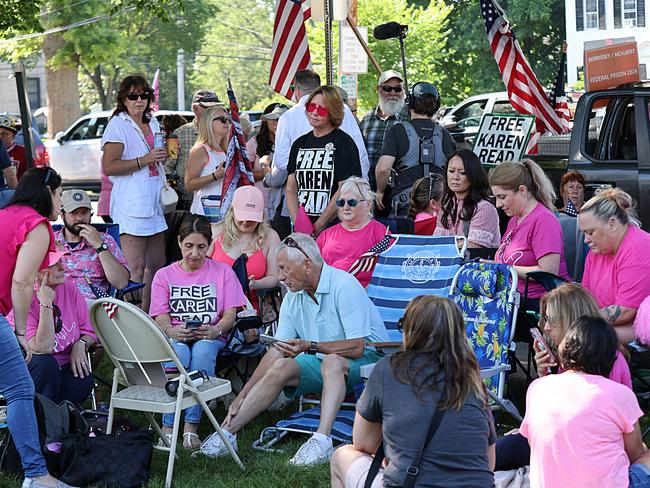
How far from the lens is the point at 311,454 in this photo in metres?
5.55

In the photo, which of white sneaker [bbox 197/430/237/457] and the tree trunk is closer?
white sneaker [bbox 197/430/237/457]

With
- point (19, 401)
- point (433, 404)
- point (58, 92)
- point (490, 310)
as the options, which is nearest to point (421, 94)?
point (490, 310)

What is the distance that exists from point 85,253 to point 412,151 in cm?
267

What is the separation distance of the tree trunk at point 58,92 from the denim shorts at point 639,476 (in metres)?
26.3

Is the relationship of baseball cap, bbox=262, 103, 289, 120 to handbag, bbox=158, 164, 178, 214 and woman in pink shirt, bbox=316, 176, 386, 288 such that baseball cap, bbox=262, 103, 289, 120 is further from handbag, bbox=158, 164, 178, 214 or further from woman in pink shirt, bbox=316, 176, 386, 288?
woman in pink shirt, bbox=316, 176, 386, 288

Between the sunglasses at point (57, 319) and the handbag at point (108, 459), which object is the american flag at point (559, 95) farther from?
the handbag at point (108, 459)

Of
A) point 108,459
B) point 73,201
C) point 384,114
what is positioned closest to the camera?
point 108,459

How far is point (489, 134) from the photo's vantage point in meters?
10.1

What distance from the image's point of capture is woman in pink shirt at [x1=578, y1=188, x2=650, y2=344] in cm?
568

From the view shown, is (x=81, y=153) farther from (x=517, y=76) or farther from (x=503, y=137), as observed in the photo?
(x=503, y=137)

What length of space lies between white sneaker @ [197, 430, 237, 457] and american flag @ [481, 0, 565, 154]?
5.48 m

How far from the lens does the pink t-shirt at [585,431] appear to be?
13.1 ft

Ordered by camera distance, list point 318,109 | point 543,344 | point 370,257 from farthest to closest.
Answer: point 318,109, point 370,257, point 543,344

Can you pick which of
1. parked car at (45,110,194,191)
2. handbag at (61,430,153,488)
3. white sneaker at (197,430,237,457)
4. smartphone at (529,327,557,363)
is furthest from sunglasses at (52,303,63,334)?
parked car at (45,110,194,191)
